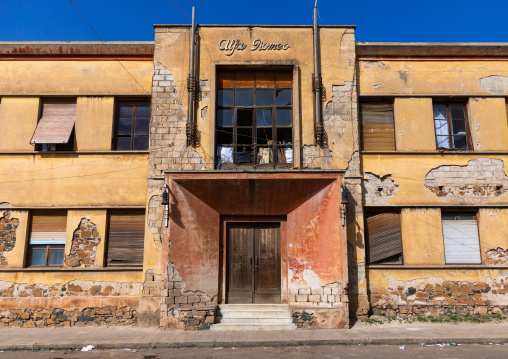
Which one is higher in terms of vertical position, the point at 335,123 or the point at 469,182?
the point at 335,123

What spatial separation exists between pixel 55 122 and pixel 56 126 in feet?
0.54

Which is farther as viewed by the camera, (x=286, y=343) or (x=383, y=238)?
(x=383, y=238)

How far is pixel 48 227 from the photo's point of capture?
11.2 m

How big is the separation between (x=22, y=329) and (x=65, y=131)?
18.0 feet

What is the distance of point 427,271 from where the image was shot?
10.9m

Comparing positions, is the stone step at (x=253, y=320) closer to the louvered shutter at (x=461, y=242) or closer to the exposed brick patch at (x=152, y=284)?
the exposed brick patch at (x=152, y=284)

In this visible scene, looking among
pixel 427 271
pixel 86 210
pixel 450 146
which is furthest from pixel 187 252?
pixel 450 146

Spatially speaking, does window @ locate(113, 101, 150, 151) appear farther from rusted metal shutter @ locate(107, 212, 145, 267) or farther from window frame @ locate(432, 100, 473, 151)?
window frame @ locate(432, 100, 473, 151)

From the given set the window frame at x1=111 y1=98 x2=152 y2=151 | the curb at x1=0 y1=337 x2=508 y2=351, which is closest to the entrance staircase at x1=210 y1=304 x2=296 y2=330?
the curb at x1=0 y1=337 x2=508 y2=351

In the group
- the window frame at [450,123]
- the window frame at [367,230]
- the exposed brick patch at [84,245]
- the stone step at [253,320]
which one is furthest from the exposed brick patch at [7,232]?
the window frame at [450,123]

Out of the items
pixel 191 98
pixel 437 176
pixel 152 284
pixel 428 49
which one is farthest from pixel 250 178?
pixel 428 49

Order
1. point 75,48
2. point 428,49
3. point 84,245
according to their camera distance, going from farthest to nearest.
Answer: point 428,49 → point 75,48 → point 84,245

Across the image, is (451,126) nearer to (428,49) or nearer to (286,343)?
(428,49)

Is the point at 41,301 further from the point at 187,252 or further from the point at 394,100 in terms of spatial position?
the point at 394,100
